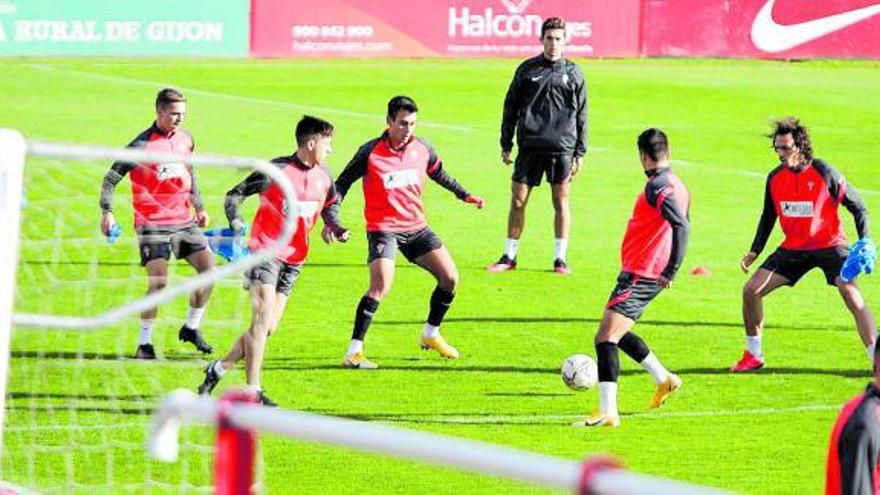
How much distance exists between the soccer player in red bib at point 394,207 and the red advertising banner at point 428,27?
986 inches

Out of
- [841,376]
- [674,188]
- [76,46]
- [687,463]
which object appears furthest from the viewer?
[76,46]

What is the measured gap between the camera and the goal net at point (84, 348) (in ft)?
25.1

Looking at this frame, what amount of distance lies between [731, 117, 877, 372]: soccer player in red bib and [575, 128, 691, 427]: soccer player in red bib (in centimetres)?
191

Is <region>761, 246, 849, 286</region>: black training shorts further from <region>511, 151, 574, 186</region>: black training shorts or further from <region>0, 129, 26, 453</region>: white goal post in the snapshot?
<region>0, 129, 26, 453</region>: white goal post

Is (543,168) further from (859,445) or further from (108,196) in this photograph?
(859,445)

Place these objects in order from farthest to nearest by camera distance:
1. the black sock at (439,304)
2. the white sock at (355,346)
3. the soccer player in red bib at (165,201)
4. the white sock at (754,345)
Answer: the black sock at (439,304)
the white sock at (754,345)
the white sock at (355,346)
the soccer player in red bib at (165,201)

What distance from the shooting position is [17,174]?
7.34 metres

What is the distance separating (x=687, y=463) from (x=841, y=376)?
345 cm

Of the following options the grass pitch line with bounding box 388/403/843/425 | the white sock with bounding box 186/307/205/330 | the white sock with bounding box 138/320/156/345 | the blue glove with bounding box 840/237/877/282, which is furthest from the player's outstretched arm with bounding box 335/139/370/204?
the blue glove with bounding box 840/237/877/282

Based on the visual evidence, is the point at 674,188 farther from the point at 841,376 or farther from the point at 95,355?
the point at 95,355

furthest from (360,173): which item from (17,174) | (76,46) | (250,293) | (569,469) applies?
(76,46)

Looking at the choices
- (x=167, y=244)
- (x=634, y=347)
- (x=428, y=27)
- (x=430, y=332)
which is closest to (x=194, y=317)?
(x=167, y=244)

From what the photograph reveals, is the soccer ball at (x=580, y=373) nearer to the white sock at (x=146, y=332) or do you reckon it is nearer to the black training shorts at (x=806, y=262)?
the black training shorts at (x=806, y=262)

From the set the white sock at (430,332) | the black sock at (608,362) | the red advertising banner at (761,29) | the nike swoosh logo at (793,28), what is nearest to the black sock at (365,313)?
the white sock at (430,332)
